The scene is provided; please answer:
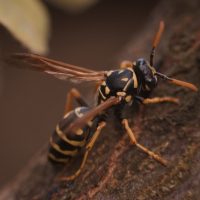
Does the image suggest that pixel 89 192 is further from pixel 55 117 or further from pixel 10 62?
pixel 55 117

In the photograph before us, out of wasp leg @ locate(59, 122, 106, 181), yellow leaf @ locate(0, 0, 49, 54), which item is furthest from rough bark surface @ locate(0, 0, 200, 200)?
yellow leaf @ locate(0, 0, 49, 54)

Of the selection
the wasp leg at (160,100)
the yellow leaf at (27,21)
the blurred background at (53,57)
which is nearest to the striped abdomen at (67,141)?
the wasp leg at (160,100)

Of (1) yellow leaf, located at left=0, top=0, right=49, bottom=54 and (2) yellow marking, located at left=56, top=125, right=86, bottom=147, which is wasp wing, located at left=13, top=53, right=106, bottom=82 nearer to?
(1) yellow leaf, located at left=0, top=0, right=49, bottom=54

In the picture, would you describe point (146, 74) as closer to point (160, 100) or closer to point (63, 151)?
point (160, 100)

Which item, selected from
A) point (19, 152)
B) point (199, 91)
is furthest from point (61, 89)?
point (199, 91)

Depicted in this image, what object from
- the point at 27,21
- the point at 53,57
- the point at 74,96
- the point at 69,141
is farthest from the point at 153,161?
the point at 53,57
